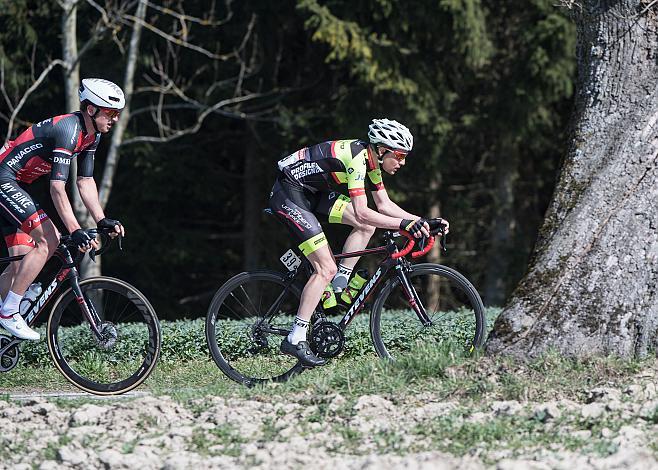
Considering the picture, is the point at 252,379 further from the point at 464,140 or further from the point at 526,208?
the point at 526,208

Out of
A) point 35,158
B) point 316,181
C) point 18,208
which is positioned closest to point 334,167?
point 316,181

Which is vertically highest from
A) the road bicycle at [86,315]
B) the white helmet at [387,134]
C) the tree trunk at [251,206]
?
the white helmet at [387,134]

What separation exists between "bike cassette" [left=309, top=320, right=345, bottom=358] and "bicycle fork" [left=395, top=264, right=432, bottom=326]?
576mm

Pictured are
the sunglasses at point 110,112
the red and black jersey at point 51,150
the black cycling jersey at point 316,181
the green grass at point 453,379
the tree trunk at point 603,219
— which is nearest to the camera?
the green grass at point 453,379

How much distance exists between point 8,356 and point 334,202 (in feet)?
8.79

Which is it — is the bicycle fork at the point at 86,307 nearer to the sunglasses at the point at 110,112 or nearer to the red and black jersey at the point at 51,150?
the red and black jersey at the point at 51,150

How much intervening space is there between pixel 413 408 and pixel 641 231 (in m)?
2.12

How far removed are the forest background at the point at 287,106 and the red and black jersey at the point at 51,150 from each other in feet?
34.9

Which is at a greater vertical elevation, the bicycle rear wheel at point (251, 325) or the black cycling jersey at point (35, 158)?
the black cycling jersey at point (35, 158)

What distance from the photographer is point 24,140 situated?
8.20 m

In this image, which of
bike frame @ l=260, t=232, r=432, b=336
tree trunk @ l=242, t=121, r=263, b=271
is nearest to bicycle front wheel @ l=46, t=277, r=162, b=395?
bike frame @ l=260, t=232, r=432, b=336

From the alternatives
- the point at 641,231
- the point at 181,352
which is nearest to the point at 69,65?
the point at 181,352

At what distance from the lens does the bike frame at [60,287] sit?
8.17 m

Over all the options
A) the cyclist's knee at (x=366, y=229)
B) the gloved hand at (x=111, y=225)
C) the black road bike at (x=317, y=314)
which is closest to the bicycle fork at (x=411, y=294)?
the black road bike at (x=317, y=314)
